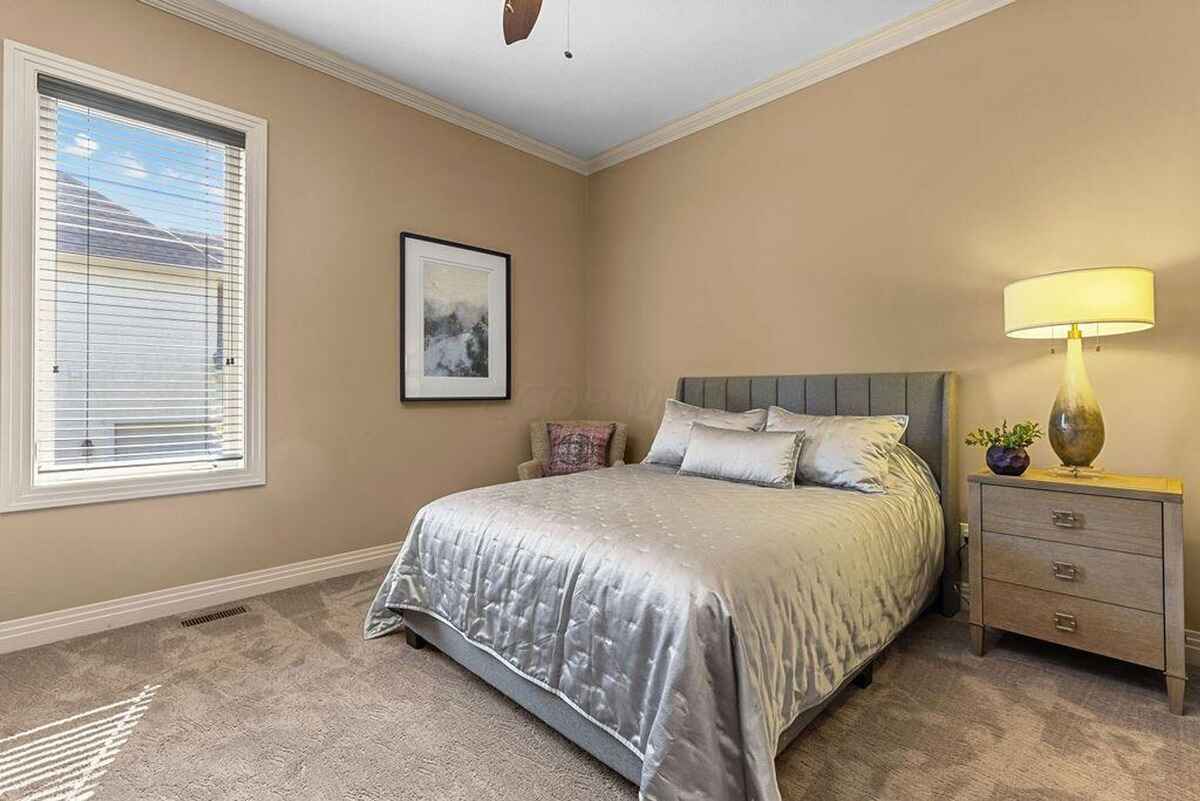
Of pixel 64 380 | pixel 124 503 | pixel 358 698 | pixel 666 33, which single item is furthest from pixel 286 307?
pixel 666 33

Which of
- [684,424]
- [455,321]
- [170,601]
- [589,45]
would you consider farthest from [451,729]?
[589,45]

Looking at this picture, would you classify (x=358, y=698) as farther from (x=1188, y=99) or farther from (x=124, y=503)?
(x=1188, y=99)

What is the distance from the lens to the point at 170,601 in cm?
262

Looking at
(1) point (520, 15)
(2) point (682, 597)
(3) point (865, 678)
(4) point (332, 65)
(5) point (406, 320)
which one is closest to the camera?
(2) point (682, 597)

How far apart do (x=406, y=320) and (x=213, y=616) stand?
1.84m

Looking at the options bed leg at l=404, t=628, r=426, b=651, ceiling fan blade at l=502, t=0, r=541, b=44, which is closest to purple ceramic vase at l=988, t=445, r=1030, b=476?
ceiling fan blade at l=502, t=0, r=541, b=44

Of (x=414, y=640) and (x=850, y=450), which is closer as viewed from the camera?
(x=414, y=640)

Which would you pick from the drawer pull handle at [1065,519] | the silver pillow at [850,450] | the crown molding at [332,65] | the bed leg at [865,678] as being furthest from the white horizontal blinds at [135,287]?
the drawer pull handle at [1065,519]

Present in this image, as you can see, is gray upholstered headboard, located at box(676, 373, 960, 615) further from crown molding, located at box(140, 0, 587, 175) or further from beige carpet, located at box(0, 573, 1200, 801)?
crown molding, located at box(140, 0, 587, 175)

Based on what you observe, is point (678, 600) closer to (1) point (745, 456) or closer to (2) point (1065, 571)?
(1) point (745, 456)

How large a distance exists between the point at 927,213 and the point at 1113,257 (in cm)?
77

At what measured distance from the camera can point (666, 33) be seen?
287 centimetres

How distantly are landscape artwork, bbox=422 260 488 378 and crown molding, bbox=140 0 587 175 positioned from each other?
97 cm

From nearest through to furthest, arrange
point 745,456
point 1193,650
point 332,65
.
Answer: point 1193,650, point 745,456, point 332,65
